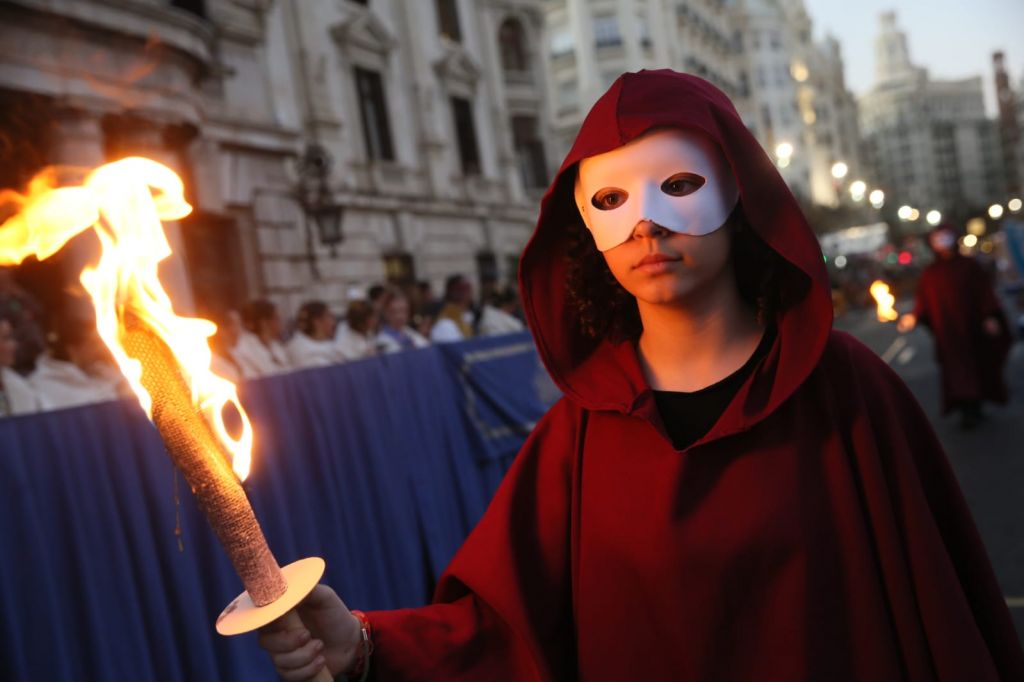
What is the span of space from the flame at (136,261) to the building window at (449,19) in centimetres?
1928

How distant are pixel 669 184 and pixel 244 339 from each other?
17.4 feet

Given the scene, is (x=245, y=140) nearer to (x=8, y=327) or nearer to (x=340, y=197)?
(x=340, y=197)

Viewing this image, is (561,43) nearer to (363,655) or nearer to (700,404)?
(700,404)

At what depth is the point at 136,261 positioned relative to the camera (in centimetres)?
132

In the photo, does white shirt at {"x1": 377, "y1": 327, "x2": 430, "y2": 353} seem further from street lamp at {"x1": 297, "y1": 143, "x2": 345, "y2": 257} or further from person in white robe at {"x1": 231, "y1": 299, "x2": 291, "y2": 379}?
street lamp at {"x1": 297, "y1": 143, "x2": 345, "y2": 257}

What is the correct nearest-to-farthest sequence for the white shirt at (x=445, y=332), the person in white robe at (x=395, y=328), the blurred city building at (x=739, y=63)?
the person in white robe at (x=395, y=328), the white shirt at (x=445, y=332), the blurred city building at (x=739, y=63)

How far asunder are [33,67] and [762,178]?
30.1 feet

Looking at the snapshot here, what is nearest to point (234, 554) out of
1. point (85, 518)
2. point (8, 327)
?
point (85, 518)

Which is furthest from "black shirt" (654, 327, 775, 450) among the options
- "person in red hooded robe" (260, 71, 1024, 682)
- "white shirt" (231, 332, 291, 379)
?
"white shirt" (231, 332, 291, 379)

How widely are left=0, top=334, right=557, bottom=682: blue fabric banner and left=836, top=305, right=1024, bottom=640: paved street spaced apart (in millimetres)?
3056

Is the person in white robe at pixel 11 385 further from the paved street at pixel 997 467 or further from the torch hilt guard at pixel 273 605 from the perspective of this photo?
the paved street at pixel 997 467

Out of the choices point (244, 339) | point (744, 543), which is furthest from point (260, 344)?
point (744, 543)

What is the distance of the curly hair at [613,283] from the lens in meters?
1.89

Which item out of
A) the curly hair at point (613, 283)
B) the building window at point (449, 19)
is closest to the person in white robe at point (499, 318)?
the curly hair at point (613, 283)
